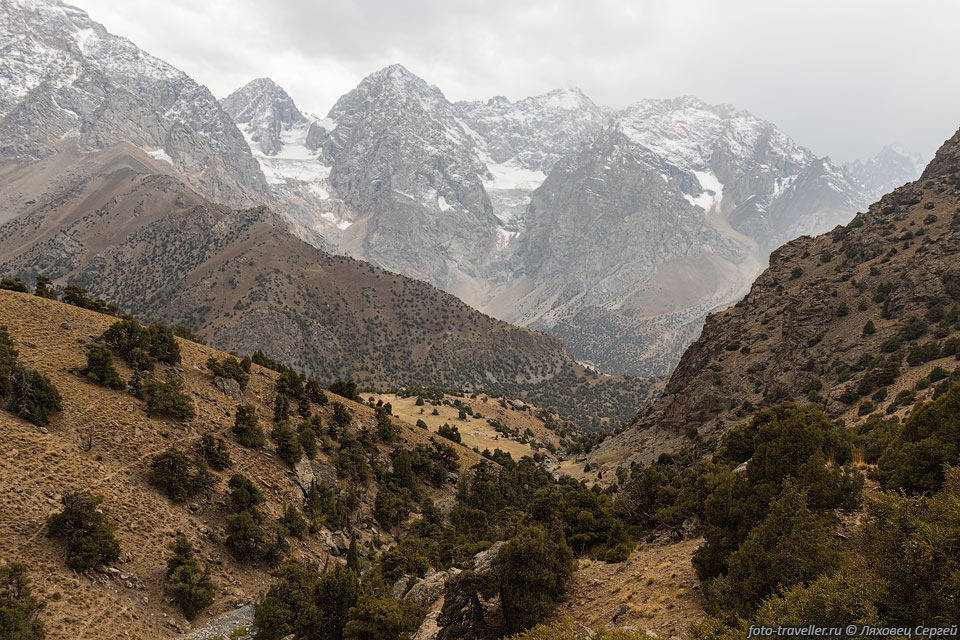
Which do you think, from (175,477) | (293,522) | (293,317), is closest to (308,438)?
(293,522)

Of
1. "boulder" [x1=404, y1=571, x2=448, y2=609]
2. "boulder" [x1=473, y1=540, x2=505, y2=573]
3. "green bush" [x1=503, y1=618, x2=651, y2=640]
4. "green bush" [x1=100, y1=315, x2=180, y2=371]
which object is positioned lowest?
"boulder" [x1=404, y1=571, x2=448, y2=609]

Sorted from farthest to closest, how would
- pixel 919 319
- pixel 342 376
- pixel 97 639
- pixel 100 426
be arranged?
pixel 342 376 < pixel 919 319 < pixel 100 426 < pixel 97 639

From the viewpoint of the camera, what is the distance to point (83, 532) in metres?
23.3

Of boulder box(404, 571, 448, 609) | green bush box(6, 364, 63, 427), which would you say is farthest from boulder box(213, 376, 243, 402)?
boulder box(404, 571, 448, 609)

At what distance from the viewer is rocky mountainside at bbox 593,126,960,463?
46.7 meters

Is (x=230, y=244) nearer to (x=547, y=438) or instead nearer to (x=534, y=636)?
(x=547, y=438)

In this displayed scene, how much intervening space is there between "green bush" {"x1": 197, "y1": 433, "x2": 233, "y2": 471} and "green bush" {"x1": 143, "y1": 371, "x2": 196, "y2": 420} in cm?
231

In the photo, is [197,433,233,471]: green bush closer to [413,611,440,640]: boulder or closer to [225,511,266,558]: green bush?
[225,511,266,558]: green bush

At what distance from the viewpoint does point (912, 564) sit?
9.80 metres

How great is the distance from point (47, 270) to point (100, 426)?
215 metres

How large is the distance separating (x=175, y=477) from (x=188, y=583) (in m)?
7.02

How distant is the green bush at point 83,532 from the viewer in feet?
74.3

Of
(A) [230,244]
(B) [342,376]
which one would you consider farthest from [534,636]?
(A) [230,244]

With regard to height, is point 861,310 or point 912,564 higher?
point 861,310
